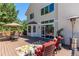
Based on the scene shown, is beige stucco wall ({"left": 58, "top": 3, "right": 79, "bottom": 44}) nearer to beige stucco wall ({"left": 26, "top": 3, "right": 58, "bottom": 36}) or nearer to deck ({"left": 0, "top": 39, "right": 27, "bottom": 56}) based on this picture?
beige stucco wall ({"left": 26, "top": 3, "right": 58, "bottom": 36})

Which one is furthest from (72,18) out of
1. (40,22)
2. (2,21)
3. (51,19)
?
(2,21)

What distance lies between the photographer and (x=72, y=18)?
552 inches

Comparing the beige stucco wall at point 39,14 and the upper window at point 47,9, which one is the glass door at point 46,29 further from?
the upper window at point 47,9

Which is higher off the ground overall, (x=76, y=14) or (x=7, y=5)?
(x=7, y=5)

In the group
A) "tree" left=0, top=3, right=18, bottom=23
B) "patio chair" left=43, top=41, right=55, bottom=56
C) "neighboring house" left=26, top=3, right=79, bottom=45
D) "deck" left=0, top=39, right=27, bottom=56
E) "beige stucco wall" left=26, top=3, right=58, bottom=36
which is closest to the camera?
"patio chair" left=43, top=41, right=55, bottom=56

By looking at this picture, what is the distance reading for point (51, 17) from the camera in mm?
19297

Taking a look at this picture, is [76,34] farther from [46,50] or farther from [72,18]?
[46,50]

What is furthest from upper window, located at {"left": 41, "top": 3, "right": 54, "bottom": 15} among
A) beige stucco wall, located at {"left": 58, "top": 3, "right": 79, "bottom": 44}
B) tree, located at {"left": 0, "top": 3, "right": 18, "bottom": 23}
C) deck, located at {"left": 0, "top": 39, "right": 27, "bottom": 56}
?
deck, located at {"left": 0, "top": 39, "right": 27, "bottom": 56}

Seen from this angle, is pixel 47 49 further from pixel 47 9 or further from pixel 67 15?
pixel 47 9

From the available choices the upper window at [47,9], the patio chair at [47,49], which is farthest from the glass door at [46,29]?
the patio chair at [47,49]

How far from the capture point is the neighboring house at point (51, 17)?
15.3 m

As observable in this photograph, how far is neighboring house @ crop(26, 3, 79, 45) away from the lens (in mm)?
15281

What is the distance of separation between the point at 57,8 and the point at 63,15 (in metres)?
1.63

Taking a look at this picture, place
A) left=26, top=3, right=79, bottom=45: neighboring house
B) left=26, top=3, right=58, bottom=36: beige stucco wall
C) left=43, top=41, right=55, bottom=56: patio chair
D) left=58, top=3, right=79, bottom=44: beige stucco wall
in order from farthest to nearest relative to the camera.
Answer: left=26, top=3, right=58, bottom=36: beige stucco wall
left=26, top=3, right=79, bottom=45: neighboring house
left=58, top=3, right=79, bottom=44: beige stucco wall
left=43, top=41, right=55, bottom=56: patio chair
